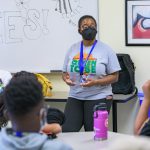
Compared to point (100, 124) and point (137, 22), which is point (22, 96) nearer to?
point (100, 124)

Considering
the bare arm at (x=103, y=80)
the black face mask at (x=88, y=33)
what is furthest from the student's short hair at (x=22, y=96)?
the black face mask at (x=88, y=33)

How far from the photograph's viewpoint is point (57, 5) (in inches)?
161

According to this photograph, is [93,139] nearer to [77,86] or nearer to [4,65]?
[77,86]

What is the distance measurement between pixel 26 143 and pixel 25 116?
0.31 feet

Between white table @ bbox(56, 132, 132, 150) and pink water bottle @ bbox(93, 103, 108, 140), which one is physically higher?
pink water bottle @ bbox(93, 103, 108, 140)

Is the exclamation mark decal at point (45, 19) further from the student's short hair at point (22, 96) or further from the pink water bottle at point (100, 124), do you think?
the student's short hair at point (22, 96)

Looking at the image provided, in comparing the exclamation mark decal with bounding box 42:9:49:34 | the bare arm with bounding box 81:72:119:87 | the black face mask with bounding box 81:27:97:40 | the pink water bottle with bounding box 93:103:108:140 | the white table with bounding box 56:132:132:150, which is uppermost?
the exclamation mark decal with bounding box 42:9:49:34

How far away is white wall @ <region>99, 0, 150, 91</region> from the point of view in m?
3.89

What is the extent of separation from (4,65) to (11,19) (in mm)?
564

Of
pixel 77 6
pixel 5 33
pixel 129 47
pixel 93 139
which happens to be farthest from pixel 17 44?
pixel 93 139

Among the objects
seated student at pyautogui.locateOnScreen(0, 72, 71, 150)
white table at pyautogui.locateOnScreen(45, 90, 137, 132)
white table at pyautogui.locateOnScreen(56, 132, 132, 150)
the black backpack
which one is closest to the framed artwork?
the black backpack

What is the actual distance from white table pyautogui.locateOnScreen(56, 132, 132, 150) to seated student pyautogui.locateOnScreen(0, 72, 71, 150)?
74cm

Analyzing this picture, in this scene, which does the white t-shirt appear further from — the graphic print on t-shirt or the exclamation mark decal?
the exclamation mark decal

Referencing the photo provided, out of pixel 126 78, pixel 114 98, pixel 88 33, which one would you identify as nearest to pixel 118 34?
pixel 126 78
